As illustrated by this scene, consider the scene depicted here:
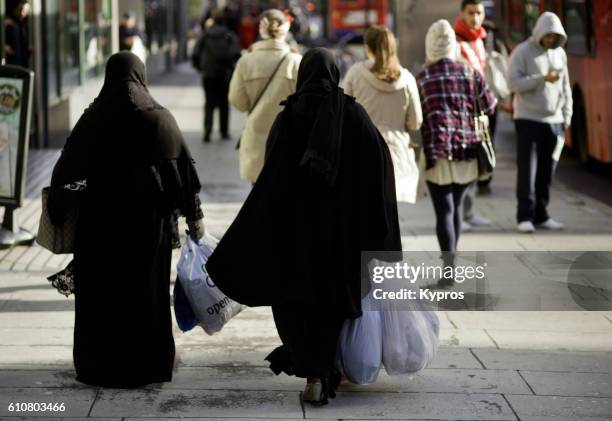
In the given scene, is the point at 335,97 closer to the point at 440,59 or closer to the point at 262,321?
the point at 262,321

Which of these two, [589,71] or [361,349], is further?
[589,71]

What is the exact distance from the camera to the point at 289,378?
6805mm

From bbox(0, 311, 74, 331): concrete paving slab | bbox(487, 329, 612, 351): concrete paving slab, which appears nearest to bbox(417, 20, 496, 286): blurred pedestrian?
bbox(487, 329, 612, 351): concrete paving slab

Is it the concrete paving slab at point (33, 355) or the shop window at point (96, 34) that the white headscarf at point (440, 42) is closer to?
the concrete paving slab at point (33, 355)

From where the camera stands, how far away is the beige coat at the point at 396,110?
8.75 m

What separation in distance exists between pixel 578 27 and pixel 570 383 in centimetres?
981

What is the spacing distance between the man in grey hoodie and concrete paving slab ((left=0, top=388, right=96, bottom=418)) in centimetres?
551

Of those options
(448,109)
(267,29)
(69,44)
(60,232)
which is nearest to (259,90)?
(267,29)

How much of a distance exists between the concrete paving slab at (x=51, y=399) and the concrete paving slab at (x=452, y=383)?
1174 millimetres

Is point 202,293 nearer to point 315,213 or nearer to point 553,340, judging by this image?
point 315,213

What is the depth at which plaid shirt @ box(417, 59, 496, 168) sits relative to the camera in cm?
900

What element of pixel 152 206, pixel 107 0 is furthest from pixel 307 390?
pixel 107 0

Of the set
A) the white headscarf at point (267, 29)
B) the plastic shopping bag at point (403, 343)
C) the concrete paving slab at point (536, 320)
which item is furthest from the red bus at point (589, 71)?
the plastic shopping bag at point (403, 343)

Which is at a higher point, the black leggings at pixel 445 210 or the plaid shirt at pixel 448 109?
the plaid shirt at pixel 448 109
